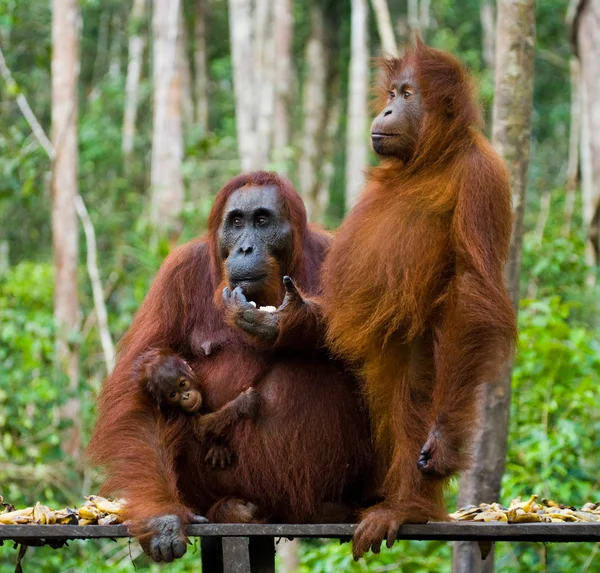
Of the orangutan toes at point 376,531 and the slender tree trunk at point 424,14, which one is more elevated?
the slender tree trunk at point 424,14

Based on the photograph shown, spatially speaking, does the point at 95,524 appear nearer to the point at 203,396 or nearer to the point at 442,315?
the point at 203,396

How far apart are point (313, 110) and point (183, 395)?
13.6 meters

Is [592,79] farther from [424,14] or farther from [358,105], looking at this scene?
[424,14]

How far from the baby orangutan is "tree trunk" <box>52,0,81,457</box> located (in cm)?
434

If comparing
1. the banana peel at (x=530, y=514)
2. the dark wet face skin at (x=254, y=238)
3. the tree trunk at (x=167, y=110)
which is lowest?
the banana peel at (x=530, y=514)

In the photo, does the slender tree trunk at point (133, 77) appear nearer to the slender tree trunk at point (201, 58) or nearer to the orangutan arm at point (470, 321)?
the slender tree trunk at point (201, 58)

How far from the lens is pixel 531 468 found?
5.30 m

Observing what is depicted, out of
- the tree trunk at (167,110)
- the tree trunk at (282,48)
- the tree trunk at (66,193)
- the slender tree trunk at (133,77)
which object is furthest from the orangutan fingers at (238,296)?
the slender tree trunk at (133,77)

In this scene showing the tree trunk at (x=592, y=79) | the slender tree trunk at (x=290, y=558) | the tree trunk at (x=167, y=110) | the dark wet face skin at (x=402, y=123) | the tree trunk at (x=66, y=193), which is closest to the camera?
the dark wet face skin at (x=402, y=123)

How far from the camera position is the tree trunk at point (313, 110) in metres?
15.2

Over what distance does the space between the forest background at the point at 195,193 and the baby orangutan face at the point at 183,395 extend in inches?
47.6

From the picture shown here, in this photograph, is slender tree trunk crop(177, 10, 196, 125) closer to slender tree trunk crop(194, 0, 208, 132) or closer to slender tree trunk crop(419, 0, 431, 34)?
slender tree trunk crop(194, 0, 208, 132)

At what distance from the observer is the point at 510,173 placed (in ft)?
14.1

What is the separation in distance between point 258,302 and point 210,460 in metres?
0.58
